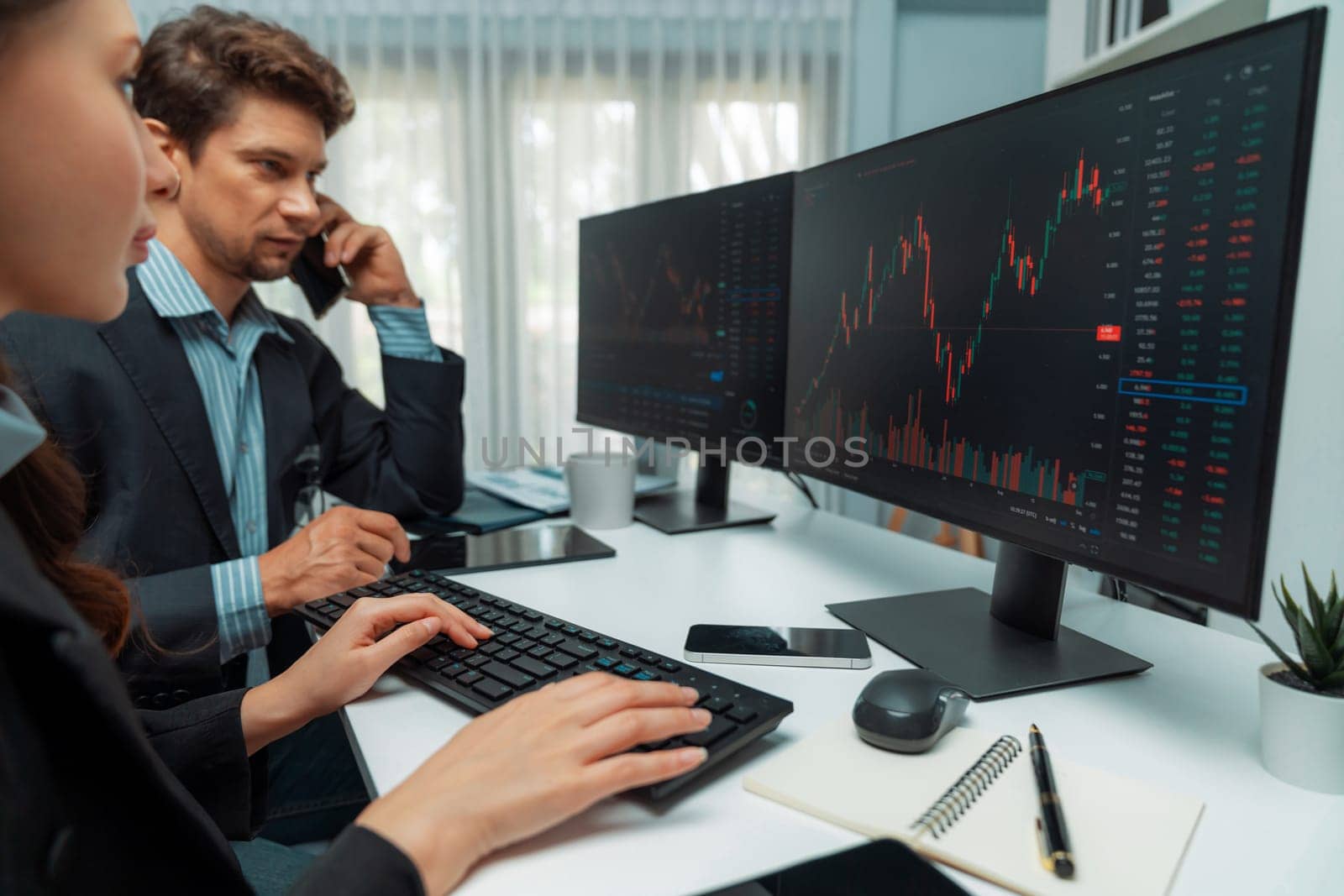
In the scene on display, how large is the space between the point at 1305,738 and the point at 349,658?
692mm

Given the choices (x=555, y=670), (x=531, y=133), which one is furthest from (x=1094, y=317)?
(x=531, y=133)

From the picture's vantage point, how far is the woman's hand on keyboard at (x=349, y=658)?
703mm

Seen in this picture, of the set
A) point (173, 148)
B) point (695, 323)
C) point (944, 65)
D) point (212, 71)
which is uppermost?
point (944, 65)

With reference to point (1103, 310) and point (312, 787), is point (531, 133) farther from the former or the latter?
point (1103, 310)

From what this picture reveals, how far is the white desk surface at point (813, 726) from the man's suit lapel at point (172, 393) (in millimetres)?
436

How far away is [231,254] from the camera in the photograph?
4.48ft

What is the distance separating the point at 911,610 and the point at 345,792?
0.85 metres

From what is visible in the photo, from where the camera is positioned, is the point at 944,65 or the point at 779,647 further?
the point at 944,65

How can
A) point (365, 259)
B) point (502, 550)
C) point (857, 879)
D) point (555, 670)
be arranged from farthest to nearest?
→ point (365, 259), point (502, 550), point (857, 879), point (555, 670)

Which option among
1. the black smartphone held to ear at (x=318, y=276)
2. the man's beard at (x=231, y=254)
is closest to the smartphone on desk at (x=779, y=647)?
the man's beard at (x=231, y=254)

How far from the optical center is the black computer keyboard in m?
0.57

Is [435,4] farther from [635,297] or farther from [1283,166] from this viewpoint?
[1283,166]

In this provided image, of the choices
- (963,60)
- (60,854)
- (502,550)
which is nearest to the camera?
(60,854)

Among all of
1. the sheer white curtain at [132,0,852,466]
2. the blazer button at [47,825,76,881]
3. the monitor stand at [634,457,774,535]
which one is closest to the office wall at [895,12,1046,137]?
the sheer white curtain at [132,0,852,466]
